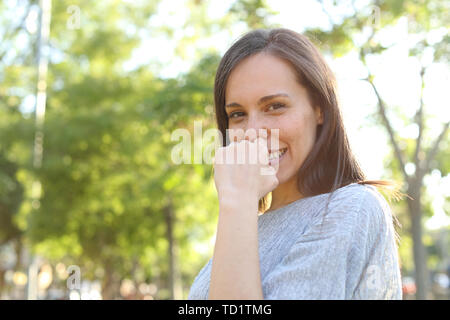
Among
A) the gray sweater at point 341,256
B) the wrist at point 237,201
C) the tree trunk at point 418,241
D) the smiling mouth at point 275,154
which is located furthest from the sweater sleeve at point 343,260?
the tree trunk at point 418,241

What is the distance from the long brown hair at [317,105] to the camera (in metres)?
1.65

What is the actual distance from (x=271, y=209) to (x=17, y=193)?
72.2ft

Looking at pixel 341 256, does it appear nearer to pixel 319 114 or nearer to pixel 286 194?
pixel 286 194

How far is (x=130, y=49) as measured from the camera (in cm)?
1420

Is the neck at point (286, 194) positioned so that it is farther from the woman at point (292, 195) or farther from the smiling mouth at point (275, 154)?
the smiling mouth at point (275, 154)

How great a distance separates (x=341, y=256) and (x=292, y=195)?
501mm

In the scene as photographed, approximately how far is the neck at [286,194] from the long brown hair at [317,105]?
0.06 metres

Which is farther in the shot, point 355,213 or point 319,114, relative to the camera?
point 319,114

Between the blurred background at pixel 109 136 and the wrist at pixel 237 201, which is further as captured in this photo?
the blurred background at pixel 109 136

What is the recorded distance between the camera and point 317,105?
5.68 feet

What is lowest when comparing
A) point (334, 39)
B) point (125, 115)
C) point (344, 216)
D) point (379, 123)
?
point (344, 216)

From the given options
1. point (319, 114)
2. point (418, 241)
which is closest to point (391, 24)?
point (418, 241)
